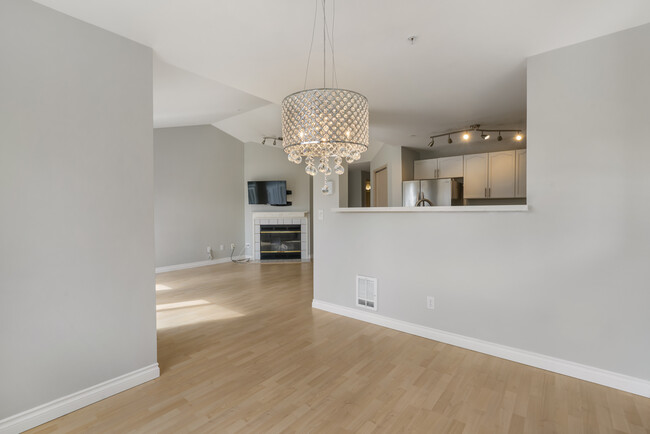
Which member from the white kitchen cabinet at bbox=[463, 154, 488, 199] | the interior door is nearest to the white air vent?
the white kitchen cabinet at bbox=[463, 154, 488, 199]

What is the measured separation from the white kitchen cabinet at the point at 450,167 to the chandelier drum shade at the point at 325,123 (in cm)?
458

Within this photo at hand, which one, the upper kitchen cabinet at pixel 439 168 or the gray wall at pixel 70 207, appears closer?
the gray wall at pixel 70 207

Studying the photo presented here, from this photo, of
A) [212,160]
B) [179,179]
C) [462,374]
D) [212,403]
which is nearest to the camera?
[212,403]

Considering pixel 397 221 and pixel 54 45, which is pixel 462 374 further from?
pixel 54 45

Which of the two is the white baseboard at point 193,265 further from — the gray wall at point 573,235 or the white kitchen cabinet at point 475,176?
the gray wall at point 573,235

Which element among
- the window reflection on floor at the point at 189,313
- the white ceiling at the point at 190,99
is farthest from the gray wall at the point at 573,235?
the white ceiling at the point at 190,99

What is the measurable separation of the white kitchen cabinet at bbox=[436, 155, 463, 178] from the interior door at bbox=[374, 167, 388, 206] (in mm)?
1306

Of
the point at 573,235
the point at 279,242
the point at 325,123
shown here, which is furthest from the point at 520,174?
the point at 279,242

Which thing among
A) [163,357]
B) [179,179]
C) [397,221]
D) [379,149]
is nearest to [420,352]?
[397,221]

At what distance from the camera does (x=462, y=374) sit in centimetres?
237

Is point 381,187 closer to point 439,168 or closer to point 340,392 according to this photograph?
point 439,168

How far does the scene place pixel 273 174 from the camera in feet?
26.8

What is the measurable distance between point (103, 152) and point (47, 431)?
1672 mm

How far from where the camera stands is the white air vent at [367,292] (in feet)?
11.4
